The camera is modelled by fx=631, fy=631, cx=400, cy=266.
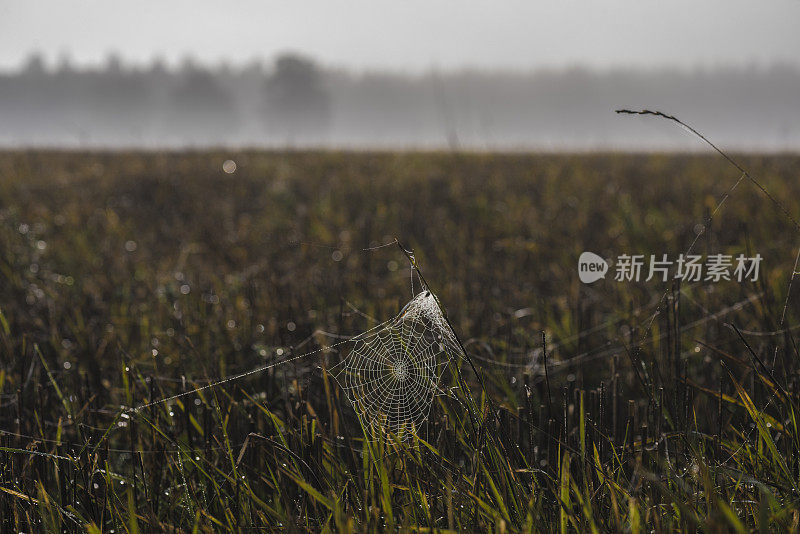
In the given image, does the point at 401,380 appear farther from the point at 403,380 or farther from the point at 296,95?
the point at 296,95

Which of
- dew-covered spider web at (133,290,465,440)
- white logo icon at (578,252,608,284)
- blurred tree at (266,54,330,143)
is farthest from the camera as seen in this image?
blurred tree at (266,54,330,143)

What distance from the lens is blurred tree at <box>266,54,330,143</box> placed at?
307 feet

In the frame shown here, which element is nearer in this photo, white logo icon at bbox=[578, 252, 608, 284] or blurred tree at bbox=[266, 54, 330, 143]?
white logo icon at bbox=[578, 252, 608, 284]

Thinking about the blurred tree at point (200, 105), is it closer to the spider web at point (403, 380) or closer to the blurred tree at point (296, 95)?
the blurred tree at point (296, 95)

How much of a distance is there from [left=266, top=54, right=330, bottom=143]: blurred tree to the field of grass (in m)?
88.7

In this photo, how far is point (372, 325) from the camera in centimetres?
226

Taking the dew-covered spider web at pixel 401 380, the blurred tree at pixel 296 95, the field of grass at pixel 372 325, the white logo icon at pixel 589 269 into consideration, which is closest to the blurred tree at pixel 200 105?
the blurred tree at pixel 296 95

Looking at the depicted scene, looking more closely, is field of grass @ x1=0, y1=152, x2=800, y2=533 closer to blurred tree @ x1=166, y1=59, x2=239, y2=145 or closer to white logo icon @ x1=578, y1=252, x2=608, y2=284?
white logo icon @ x1=578, y1=252, x2=608, y2=284

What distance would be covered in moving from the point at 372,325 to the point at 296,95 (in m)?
96.5

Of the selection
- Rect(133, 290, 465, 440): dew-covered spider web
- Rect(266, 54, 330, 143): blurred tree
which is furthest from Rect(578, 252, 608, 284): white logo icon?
Rect(266, 54, 330, 143): blurred tree

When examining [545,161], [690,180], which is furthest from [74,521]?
[545,161]

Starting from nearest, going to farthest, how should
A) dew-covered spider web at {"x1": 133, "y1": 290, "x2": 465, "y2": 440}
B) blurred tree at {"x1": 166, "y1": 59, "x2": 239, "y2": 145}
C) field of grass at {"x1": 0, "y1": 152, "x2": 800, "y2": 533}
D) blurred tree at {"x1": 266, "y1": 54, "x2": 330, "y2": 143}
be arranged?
field of grass at {"x1": 0, "y1": 152, "x2": 800, "y2": 533} < dew-covered spider web at {"x1": 133, "y1": 290, "x2": 465, "y2": 440} < blurred tree at {"x1": 266, "y1": 54, "x2": 330, "y2": 143} < blurred tree at {"x1": 166, "y1": 59, "x2": 239, "y2": 145}

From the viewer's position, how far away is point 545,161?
968cm

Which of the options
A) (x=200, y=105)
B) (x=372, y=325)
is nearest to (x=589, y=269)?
(x=372, y=325)
